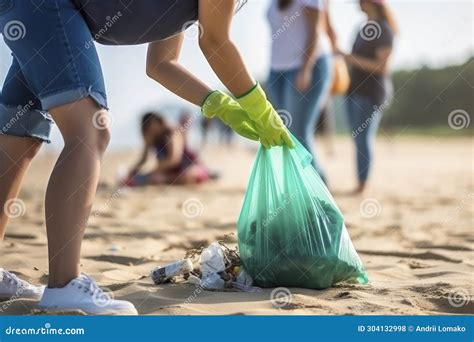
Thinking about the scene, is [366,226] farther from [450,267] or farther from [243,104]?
[243,104]

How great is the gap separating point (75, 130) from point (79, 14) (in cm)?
35

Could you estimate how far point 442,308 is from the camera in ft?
8.04

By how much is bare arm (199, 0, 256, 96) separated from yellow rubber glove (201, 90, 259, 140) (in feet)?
0.46

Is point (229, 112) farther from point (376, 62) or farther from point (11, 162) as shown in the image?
point (376, 62)

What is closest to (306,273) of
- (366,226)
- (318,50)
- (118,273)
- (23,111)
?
(118,273)

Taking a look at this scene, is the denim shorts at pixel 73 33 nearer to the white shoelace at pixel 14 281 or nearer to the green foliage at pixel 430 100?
the white shoelace at pixel 14 281

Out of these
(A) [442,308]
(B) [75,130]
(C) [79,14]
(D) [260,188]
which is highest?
(C) [79,14]

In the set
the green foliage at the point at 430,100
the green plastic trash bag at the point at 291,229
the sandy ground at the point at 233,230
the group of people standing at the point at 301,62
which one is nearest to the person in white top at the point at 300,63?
the group of people standing at the point at 301,62

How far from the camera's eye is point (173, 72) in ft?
8.48

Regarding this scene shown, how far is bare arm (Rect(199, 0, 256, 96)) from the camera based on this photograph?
86.7 inches

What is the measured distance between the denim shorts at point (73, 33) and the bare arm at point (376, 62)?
3732 mm

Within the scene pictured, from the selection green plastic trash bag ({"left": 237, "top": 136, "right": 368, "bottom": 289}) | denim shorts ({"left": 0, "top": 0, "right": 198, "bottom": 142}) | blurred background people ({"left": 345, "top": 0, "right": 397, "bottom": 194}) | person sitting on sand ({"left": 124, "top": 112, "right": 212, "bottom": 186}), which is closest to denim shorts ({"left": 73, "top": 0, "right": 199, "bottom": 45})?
denim shorts ({"left": 0, "top": 0, "right": 198, "bottom": 142})

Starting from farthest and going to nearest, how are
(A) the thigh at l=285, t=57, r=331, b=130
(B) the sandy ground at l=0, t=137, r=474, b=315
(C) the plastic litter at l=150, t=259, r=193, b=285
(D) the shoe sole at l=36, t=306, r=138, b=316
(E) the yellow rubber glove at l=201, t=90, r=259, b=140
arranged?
(A) the thigh at l=285, t=57, r=331, b=130 < (C) the plastic litter at l=150, t=259, r=193, b=285 < (E) the yellow rubber glove at l=201, t=90, r=259, b=140 < (B) the sandy ground at l=0, t=137, r=474, b=315 < (D) the shoe sole at l=36, t=306, r=138, b=316

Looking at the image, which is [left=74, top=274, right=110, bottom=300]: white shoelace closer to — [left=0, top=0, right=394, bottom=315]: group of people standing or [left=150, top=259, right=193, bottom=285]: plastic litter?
[left=0, top=0, right=394, bottom=315]: group of people standing
